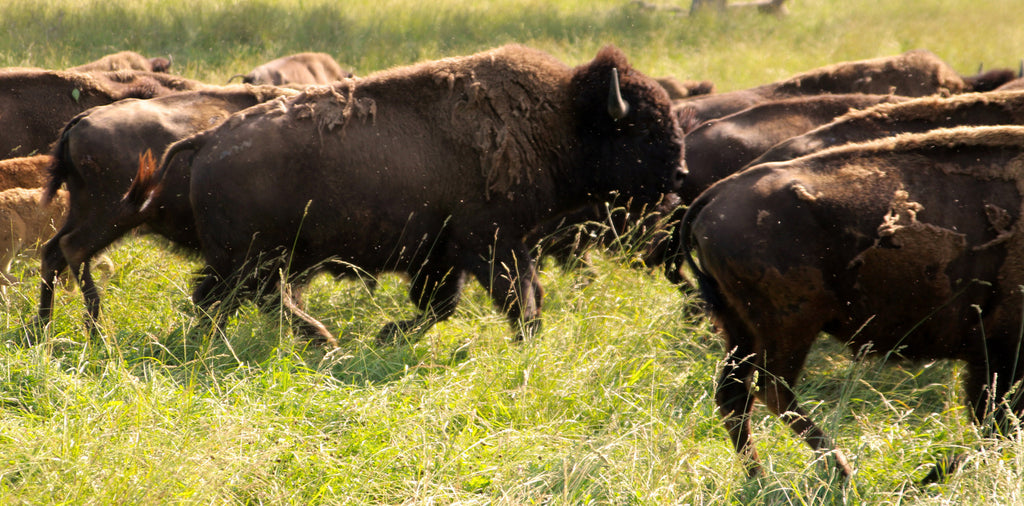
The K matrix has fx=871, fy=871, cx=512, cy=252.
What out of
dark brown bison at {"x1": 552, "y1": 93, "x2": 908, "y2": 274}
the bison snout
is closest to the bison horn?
the bison snout

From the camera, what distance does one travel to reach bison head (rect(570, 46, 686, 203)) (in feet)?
17.5

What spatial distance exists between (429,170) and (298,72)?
8.13 m

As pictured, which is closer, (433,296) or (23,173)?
(433,296)

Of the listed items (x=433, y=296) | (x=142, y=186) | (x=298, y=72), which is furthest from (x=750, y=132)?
(x=298, y=72)

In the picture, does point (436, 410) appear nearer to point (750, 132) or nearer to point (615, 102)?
point (615, 102)

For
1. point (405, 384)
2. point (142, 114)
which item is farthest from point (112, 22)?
point (405, 384)

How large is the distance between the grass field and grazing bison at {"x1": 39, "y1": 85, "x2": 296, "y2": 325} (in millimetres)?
301

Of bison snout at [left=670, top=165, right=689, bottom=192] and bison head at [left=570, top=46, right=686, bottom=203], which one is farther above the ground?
bison head at [left=570, top=46, right=686, bottom=203]

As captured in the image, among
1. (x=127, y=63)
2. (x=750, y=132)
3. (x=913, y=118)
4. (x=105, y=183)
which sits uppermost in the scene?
(x=913, y=118)

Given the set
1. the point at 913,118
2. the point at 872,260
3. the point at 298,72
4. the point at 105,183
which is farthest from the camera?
the point at 298,72

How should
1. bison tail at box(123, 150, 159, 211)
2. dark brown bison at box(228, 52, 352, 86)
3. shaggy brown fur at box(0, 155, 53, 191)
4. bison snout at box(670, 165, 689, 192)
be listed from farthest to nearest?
dark brown bison at box(228, 52, 352, 86), shaggy brown fur at box(0, 155, 53, 191), bison snout at box(670, 165, 689, 192), bison tail at box(123, 150, 159, 211)

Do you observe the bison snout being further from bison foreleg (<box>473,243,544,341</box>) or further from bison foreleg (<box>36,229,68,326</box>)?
bison foreleg (<box>36,229,68,326</box>)

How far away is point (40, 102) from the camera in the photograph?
7.27 m

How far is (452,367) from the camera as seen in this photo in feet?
14.5
